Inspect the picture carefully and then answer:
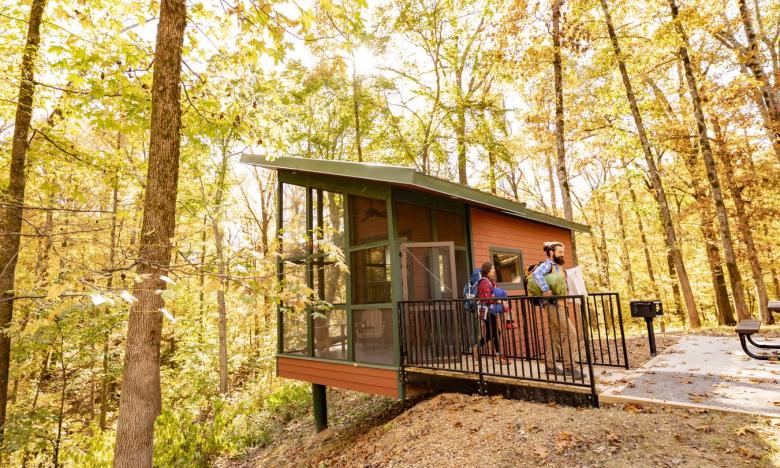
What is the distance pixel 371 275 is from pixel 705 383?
504 centimetres

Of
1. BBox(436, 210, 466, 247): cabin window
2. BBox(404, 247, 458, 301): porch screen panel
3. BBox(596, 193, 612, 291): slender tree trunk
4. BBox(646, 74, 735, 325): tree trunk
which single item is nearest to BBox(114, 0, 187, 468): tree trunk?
BBox(404, 247, 458, 301): porch screen panel

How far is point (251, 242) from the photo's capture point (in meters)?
3.76

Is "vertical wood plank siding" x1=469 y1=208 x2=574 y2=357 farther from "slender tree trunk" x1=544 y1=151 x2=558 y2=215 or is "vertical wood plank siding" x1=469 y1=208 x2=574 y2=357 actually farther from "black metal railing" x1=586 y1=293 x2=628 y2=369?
"slender tree trunk" x1=544 y1=151 x2=558 y2=215

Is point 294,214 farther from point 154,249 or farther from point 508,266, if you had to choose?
point 508,266

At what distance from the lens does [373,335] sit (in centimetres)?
700

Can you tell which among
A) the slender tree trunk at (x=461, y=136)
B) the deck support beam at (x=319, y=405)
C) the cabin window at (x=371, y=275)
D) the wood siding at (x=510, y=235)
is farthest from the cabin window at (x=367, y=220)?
the slender tree trunk at (x=461, y=136)

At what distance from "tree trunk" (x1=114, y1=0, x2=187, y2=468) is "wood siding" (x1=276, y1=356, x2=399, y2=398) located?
11.1ft

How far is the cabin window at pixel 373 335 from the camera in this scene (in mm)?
6766

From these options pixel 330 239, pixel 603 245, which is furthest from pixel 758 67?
pixel 603 245

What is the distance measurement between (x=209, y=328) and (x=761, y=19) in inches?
985

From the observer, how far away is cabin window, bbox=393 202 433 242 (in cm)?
728

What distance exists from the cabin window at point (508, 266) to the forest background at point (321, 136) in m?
2.99

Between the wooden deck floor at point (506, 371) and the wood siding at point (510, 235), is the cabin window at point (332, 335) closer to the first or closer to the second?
the wooden deck floor at point (506, 371)

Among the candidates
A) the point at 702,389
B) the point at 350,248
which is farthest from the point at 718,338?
the point at 350,248
